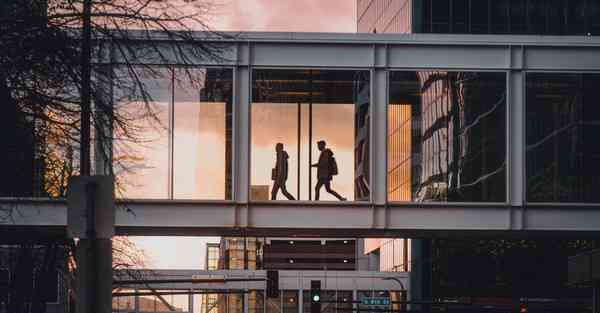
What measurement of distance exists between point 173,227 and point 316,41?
16.5ft

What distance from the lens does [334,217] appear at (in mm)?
30906

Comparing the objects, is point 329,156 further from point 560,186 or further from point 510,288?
point 510,288

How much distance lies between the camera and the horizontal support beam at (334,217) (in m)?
30.6

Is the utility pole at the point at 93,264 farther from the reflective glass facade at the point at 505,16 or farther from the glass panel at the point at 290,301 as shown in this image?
the glass panel at the point at 290,301

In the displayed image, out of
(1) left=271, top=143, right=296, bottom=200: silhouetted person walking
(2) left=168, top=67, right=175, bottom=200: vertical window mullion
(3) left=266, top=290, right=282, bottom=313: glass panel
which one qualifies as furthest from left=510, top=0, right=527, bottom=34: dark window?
(2) left=168, top=67, right=175, bottom=200: vertical window mullion

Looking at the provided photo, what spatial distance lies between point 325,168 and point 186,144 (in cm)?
310

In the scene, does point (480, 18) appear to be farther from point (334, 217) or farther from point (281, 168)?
point (334, 217)

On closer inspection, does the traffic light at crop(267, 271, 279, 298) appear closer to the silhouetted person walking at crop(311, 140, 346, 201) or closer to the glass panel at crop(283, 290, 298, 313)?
the silhouetted person walking at crop(311, 140, 346, 201)

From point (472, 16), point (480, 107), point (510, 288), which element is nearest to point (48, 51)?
point (480, 107)

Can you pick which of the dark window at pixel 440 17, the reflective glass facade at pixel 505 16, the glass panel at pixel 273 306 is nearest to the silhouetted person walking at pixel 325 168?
the reflective glass facade at pixel 505 16

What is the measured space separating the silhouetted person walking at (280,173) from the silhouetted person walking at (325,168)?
652 millimetres

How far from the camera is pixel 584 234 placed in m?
31.6

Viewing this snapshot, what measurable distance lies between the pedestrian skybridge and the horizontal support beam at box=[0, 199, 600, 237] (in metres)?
0.03

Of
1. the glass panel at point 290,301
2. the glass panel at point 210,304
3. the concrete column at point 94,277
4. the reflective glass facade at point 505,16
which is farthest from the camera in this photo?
the glass panel at point 290,301
